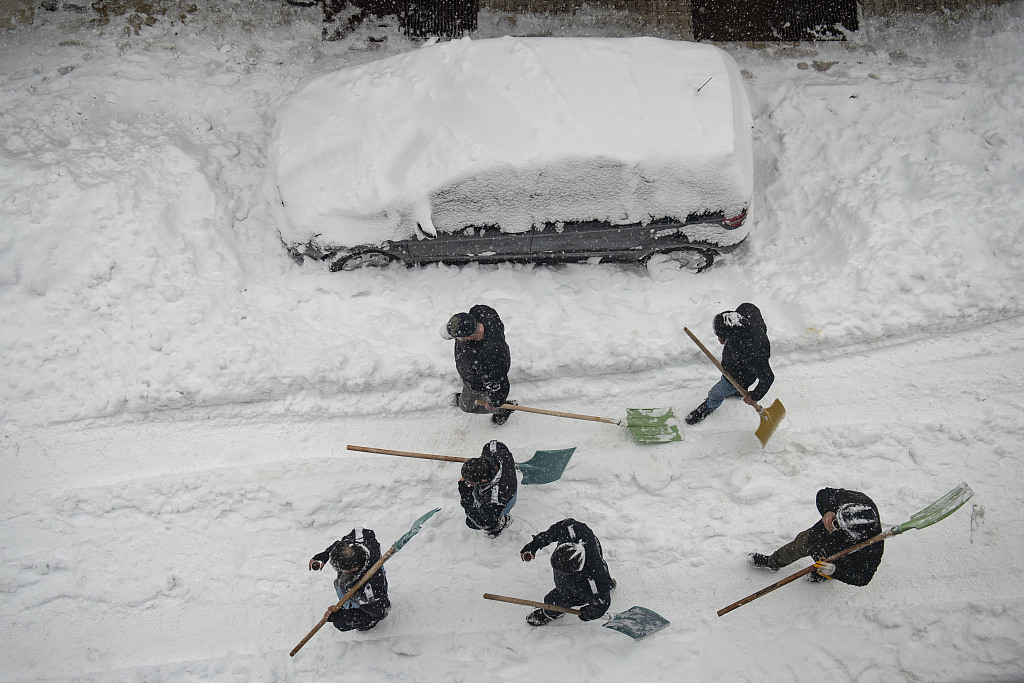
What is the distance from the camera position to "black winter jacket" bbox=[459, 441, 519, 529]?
14.6 ft

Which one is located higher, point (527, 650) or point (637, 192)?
point (637, 192)

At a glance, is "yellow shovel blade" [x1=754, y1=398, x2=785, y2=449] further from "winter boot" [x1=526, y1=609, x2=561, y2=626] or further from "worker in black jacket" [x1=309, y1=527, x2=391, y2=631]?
"worker in black jacket" [x1=309, y1=527, x2=391, y2=631]

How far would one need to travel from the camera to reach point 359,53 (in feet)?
23.2

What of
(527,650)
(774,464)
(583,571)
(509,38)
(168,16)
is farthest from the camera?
(168,16)

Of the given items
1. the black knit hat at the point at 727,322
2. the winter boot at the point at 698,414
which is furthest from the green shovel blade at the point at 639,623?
the black knit hat at the point at 727,322

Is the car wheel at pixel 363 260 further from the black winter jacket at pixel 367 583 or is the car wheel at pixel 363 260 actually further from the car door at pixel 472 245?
the black winter jacket at pixel 367 583

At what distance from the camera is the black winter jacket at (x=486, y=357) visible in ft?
15.7

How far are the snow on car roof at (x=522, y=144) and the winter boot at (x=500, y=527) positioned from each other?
252 cm

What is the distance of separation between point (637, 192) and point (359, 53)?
13.2 ft

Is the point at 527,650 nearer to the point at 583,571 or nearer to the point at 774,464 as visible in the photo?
the point at 583,571

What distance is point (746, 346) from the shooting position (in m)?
4.62

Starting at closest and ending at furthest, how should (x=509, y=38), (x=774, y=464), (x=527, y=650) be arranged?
1. (x=527, y=650)
2. (x=774, y=464)
3. (x=509, y=38)

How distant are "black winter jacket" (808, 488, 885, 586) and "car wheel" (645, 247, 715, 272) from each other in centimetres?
249

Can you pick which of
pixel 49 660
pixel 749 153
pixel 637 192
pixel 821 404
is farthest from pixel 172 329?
pixel 821 404
